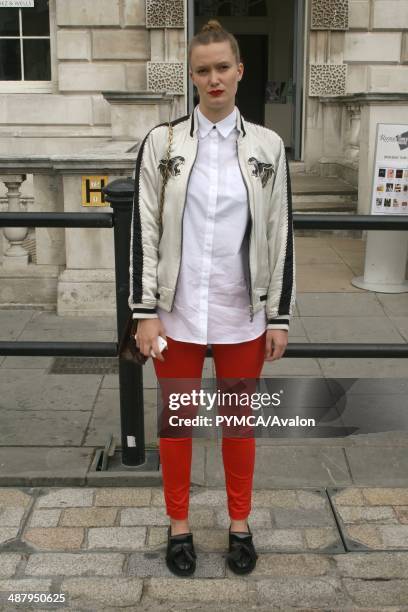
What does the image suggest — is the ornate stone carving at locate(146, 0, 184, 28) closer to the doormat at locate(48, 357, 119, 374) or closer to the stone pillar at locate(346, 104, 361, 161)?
the stone pillar at locate(346, 104, 361, 161)

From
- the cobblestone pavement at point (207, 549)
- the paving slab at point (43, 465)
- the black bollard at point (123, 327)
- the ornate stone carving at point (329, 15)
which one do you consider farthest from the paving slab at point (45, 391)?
the ornate stone carving at point (329, 15)

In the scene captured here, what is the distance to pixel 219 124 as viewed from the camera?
255 centimetres

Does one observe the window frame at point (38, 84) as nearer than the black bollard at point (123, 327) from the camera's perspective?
No

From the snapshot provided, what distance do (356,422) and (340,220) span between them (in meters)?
1.15

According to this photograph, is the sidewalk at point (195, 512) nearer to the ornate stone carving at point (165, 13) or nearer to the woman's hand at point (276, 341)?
the woman's hand at point (276, 341)

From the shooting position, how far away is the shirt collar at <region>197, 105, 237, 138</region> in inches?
101

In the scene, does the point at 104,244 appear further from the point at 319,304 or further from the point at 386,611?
the point at 386,611

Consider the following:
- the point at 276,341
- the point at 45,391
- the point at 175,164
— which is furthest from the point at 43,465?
the point at 175,164

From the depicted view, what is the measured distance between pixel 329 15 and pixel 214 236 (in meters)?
10.3

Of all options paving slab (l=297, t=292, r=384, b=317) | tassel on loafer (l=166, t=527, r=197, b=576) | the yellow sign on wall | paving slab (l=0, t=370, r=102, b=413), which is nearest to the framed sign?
the yellow sign on wall

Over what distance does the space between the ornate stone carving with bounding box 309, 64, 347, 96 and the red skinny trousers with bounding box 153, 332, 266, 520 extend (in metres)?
10.0

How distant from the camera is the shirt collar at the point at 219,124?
8.38 feet

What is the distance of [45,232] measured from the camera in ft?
21.1

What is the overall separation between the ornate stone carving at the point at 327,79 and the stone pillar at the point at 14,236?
22.5 feet
